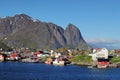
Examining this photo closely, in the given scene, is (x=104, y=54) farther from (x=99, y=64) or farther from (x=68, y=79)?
(x=68, y=79)

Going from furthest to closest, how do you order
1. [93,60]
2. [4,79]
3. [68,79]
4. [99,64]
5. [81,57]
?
[81,57] → [93,60] → [99,64] → [68,79] → [4,79]

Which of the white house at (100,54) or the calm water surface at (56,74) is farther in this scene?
the white house at (100,54)

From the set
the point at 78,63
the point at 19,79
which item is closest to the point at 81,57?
the point at 78,63

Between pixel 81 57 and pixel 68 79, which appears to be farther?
pixel 81 57

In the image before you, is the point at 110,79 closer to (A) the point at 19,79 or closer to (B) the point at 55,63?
(A) the point at 19,79

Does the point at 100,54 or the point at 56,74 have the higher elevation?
the point at 100,54

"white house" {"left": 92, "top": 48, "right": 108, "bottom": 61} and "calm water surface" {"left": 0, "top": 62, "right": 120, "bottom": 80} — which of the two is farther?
"white house" {"left": 92, "top": 48, "right": 108, "bottom": 61}

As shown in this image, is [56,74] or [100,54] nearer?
[56,74]

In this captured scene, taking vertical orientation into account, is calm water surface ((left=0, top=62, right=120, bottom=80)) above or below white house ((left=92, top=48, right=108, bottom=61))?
below

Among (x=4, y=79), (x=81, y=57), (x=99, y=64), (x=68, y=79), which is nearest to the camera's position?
(x=4, y=79)

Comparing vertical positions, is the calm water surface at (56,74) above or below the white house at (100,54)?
below

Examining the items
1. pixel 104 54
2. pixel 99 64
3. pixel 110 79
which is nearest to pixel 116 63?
pixel 99 64

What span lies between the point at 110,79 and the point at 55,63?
333ft

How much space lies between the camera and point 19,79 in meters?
85.4
